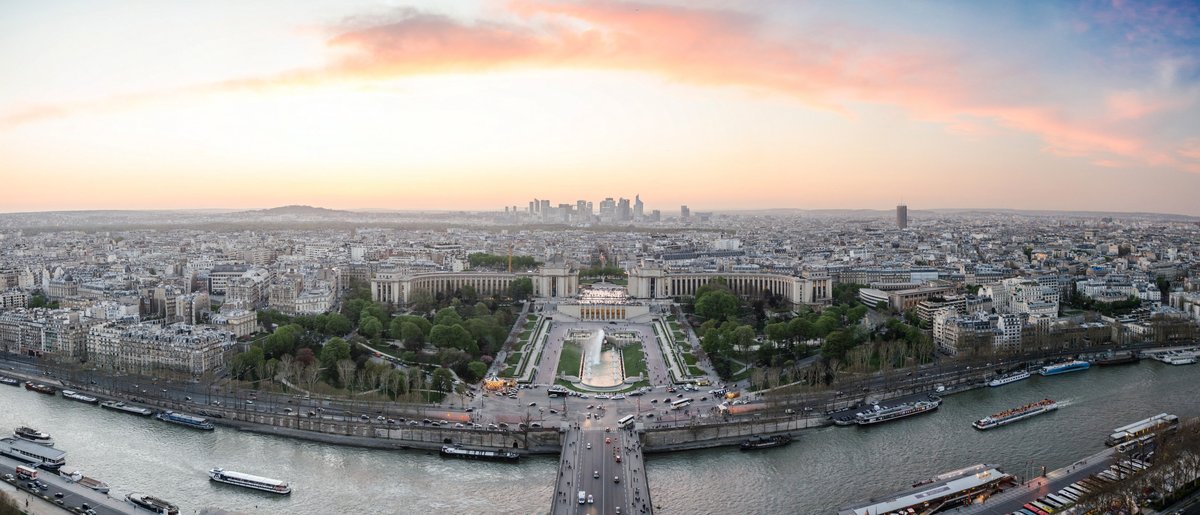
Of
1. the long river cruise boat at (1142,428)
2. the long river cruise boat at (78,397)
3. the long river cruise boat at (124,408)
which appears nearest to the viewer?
the long river cruise boat at (1142,428)

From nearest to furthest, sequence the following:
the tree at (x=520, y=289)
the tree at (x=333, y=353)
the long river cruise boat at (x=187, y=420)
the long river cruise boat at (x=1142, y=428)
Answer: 1. the long river cruise boat at (x=1142, y=428)
2. the long river cruise boat at (x=187, y=420)
3. the tree at (x=333, y=353)
4. the tree at (x=520, y=289)

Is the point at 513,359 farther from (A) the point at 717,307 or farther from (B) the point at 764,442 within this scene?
(A) the point at 717,307

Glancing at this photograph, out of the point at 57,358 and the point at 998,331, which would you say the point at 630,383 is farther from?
the point at 57,358

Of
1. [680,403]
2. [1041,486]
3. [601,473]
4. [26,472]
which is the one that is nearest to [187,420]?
[26,472]

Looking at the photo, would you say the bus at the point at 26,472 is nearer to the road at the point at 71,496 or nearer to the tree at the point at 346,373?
the road at the point at 71,496

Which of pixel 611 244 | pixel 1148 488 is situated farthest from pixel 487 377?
pixel 611 244

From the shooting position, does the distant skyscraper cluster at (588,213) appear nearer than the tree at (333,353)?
No

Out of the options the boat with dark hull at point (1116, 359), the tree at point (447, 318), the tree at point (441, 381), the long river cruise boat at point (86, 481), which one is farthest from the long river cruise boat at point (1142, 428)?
the long river cruise boat at point (86, 481)
